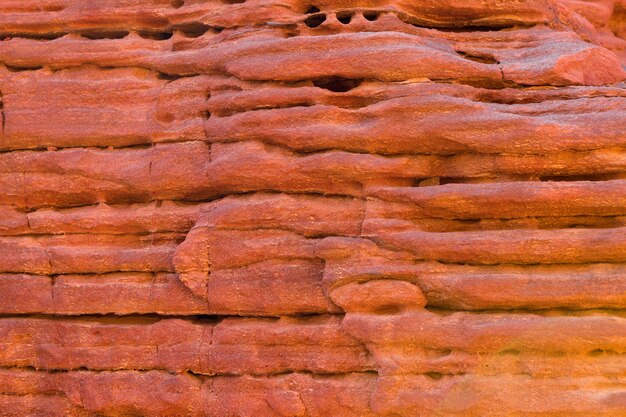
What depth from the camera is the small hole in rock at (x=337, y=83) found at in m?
7.36

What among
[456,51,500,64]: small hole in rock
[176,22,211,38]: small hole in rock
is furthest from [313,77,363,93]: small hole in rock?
[176,22,211,38]: small hole in rock

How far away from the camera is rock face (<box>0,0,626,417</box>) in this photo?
648 cm

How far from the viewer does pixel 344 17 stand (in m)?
7.79

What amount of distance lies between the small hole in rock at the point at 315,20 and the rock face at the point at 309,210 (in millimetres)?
15

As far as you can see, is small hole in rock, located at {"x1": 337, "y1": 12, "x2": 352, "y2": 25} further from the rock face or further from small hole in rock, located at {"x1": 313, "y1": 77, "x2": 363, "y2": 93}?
small hole in rock, located at {"x1": 313, "y1": 77, "x2": 363, "y2": 93}

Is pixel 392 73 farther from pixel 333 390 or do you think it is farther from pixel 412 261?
pixel 333 390

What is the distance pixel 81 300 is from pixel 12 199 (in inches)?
54.1

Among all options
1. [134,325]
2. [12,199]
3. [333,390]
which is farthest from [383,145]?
[12,199]

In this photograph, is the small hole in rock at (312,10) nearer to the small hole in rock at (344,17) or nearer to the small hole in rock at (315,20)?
the small hole in rock at (315,20)

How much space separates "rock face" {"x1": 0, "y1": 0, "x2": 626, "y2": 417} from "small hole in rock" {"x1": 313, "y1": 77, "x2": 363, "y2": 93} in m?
0.04

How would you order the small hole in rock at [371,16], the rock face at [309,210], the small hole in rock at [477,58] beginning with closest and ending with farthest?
the rock face at [309,210]
the small hole in rock at [477,58]
the small hole in rock at [371,16]

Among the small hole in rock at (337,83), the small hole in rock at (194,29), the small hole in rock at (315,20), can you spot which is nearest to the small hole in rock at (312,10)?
the small hole in rock at (315,20)

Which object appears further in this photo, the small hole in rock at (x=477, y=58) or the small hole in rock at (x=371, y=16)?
the small hole in rock at (x=371, y=16)

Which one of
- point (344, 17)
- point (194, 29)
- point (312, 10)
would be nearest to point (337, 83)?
point (344, 17)
